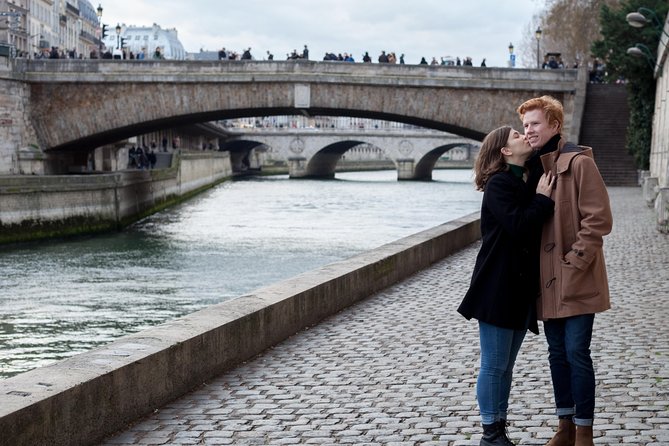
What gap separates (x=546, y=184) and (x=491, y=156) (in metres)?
0.25

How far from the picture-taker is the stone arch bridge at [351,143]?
279 ft

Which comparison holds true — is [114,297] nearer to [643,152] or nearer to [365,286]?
[365,286]

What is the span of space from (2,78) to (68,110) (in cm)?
225

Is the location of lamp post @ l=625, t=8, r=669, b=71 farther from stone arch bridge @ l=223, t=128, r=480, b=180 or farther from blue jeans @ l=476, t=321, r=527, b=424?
stone arch bridge @ l=223, t=128, r=480, b=180

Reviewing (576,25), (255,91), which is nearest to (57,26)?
(576,25)

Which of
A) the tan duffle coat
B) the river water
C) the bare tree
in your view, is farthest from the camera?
the bare tree

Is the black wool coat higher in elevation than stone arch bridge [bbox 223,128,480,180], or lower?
higher

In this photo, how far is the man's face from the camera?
486 cm

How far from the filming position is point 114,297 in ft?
59.4

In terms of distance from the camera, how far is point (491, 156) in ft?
15.9

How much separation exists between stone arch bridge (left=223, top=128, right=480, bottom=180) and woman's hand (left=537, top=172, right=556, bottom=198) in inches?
3102

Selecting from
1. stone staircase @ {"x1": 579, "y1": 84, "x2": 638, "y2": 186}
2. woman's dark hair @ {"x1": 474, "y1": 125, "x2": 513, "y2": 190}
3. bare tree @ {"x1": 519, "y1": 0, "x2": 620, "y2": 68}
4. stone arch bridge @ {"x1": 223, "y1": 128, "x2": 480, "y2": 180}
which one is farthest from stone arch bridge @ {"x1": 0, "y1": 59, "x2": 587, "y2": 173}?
stone arch bridge @ {"x1": 223, "y1": 128, "x2": 480, "y2": 180}

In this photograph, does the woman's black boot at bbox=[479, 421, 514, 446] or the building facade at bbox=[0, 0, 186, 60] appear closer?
the woman's black boot at bbox=[479, 421, 514, 446]

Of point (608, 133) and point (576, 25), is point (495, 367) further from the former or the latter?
point (576, 25)
